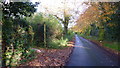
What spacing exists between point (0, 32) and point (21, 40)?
3.29 feet

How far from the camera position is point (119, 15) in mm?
7945

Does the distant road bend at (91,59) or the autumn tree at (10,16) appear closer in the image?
the autumn tree at (10,16)

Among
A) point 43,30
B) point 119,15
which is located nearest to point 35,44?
point 43,30

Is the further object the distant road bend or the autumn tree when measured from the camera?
the distant road bend

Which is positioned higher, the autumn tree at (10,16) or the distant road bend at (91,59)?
the autumn tree at (10,16)

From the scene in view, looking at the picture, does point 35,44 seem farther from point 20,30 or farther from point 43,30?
point 20,30

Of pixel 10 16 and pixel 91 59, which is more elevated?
pixel 10 16

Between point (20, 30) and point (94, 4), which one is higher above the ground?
point (94, 4)

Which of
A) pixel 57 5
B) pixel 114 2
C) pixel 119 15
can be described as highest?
pixel 57 5

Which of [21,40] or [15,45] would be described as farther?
[21,40]

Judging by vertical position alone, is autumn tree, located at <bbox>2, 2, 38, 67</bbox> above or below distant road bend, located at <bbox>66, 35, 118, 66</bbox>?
above

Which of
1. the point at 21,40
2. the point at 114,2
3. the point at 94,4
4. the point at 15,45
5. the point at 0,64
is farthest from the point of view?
the point at 94,4

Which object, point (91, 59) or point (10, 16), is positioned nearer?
point (10, 16)

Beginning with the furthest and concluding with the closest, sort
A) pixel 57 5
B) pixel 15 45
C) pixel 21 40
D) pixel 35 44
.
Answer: pixel 57 5
pixel 35 44
pixel 21 40
pixel 15 45
